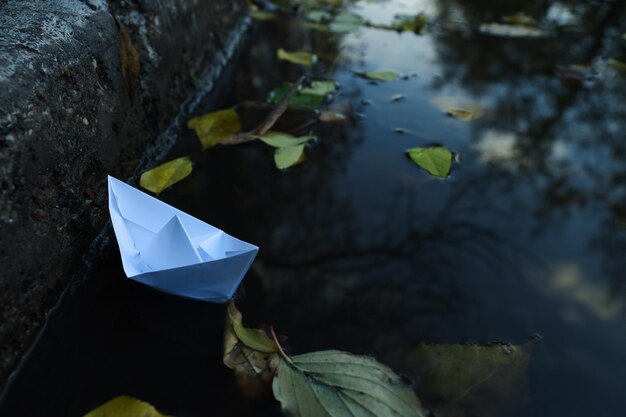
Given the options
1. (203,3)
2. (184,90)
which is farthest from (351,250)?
(203,3)

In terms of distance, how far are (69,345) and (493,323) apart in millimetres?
591

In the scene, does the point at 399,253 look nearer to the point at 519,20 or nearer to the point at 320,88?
the point at 320,88

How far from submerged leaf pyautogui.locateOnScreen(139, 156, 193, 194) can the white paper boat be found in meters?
0.20

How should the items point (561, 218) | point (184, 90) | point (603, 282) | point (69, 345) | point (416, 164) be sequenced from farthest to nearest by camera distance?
point (184, 90) < point (416, 164) < point (561, 218) < point (603, 282) < point (69, 345)

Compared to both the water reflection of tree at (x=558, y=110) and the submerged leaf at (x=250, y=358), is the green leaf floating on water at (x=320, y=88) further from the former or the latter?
the submerged leaf at (x=250, y=358)

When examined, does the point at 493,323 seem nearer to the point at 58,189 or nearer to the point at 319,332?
the point at 319,332

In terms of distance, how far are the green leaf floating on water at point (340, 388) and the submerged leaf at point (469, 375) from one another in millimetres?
33

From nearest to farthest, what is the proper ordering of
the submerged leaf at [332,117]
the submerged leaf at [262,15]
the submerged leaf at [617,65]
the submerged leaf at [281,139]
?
the submerged leaf at [281,139]
the submerged leaf at [332,117]
the submerged leaf at [617,65]
the submerged leaf at [262,15]

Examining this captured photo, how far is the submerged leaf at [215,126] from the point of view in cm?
115

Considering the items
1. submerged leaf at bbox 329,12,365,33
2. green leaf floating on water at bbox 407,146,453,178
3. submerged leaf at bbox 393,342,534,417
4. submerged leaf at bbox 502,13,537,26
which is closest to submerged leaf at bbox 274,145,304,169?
green leaf floating on water at bbox 407,146,453,178

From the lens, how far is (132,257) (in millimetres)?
716

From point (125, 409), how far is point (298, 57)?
1258mm

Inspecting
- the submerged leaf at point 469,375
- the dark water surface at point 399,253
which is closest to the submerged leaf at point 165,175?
the dark water surface at point 399,253

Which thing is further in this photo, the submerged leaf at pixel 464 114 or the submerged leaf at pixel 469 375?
the submerged leaf at pixel 464 114
